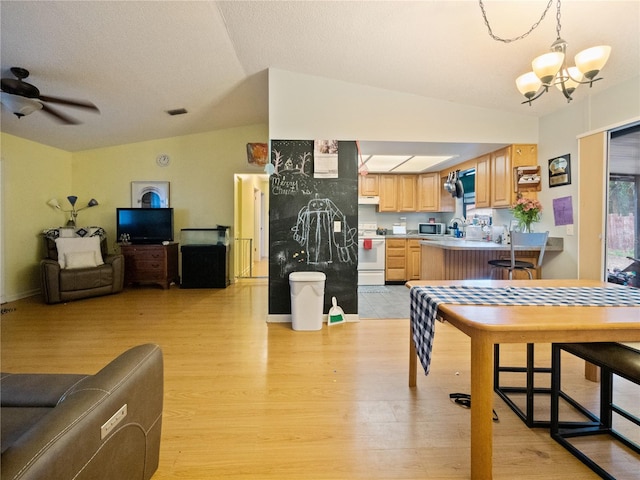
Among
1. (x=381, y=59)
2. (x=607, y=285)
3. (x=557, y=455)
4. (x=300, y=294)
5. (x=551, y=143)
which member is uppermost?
(x=381, y=59)

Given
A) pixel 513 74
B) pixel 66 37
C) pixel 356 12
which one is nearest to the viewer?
pixel 356 12

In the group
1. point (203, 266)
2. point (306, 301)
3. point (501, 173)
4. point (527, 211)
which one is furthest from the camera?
point (203, 266)

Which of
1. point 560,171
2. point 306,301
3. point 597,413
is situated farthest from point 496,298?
point 560,171

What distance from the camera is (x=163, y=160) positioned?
532cm

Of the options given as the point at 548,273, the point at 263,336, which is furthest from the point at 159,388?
the point at 548,273

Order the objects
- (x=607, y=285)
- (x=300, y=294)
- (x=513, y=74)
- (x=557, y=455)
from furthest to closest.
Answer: (x=300, y=294) < (x=513, y=74) < (x=607, y=285) < (x=557, y=455)

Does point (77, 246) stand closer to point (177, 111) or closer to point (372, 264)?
point (177, 111)

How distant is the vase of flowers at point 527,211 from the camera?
3410 millimetres

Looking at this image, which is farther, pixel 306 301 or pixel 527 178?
pixel 527 178

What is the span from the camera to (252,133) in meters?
5.42

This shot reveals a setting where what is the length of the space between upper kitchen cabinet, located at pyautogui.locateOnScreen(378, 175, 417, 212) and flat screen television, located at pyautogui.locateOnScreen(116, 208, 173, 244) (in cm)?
385

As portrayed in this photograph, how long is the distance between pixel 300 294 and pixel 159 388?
1.94m

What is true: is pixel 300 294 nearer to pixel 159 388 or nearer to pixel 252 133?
pixel 159 388

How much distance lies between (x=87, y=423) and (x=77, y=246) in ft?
15.2
